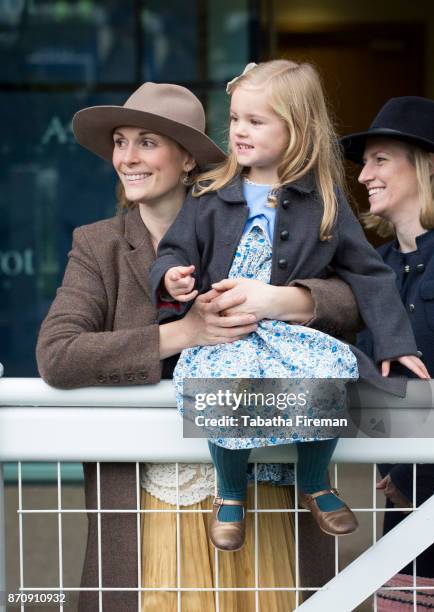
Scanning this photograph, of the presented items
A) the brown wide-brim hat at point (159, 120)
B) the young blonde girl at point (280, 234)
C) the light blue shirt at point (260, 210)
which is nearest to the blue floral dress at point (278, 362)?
the young blonde girl at point (280, 234)

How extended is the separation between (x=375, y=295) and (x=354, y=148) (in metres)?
0.73

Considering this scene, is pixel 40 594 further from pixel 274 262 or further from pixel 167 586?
pixel 274 262

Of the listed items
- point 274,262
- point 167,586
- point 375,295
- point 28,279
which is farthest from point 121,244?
point 28,279

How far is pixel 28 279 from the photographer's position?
5.96m

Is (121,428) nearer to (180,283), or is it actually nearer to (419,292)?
(180,283)

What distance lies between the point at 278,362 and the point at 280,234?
29 cm

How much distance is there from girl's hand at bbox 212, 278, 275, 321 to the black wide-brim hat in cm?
76

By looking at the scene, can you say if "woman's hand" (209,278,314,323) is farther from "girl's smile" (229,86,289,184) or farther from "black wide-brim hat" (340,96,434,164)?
"black wide-brim hat" (340,96,434,164)

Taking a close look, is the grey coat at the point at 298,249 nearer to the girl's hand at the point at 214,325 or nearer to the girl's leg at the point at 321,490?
the girl's hand at the point at 214,325

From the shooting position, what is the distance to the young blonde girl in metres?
2.19

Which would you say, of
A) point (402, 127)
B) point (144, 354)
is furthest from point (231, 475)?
point (402, 127)

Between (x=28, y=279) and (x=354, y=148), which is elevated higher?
(x=354, y=148)

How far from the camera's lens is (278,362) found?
84.7 inches

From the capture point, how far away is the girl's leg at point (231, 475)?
210 centimetres
